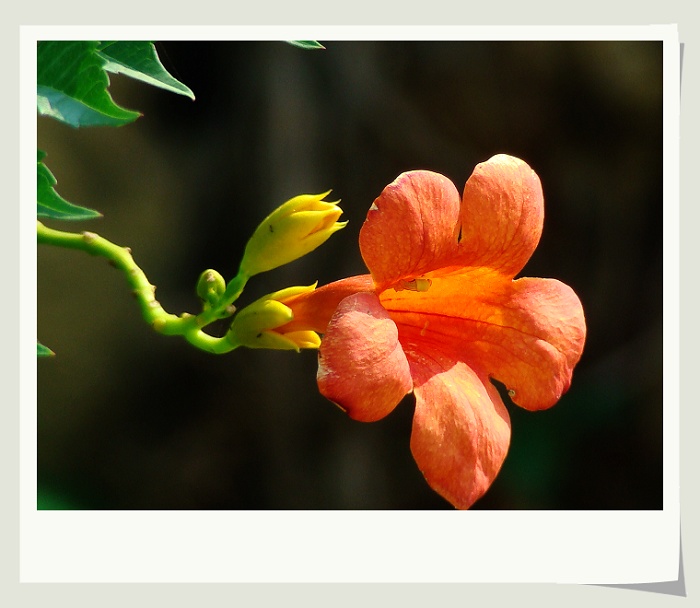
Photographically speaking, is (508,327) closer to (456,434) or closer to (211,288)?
(456,434)

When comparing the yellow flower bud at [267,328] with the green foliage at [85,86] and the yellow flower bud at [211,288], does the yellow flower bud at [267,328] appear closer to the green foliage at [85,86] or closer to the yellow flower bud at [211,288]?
the yellow flower bud at [211,288]

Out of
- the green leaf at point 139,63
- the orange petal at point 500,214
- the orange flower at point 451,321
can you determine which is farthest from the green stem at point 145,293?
the orange petal at point 500,214

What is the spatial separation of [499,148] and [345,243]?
0.80 m

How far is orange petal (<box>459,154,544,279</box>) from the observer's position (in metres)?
1.61

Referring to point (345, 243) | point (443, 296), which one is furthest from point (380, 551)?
point (345, 243)

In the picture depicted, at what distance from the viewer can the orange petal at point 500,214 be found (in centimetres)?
161

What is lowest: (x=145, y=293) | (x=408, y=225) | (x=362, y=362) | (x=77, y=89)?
(x=362, y=362)

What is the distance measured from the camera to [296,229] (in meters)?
1.69

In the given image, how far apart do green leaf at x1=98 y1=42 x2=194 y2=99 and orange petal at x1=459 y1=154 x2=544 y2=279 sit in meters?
0.56

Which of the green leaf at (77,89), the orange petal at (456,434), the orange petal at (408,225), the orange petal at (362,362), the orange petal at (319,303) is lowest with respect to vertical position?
the orange petal at (456,434)

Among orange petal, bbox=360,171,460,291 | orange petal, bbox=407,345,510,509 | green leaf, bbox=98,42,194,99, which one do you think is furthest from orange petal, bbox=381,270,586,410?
green leaf, bbox=98,42,194,99

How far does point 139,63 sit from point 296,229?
43 cm

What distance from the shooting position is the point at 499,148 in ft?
11.7

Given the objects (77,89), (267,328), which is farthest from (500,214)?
(77,89)
